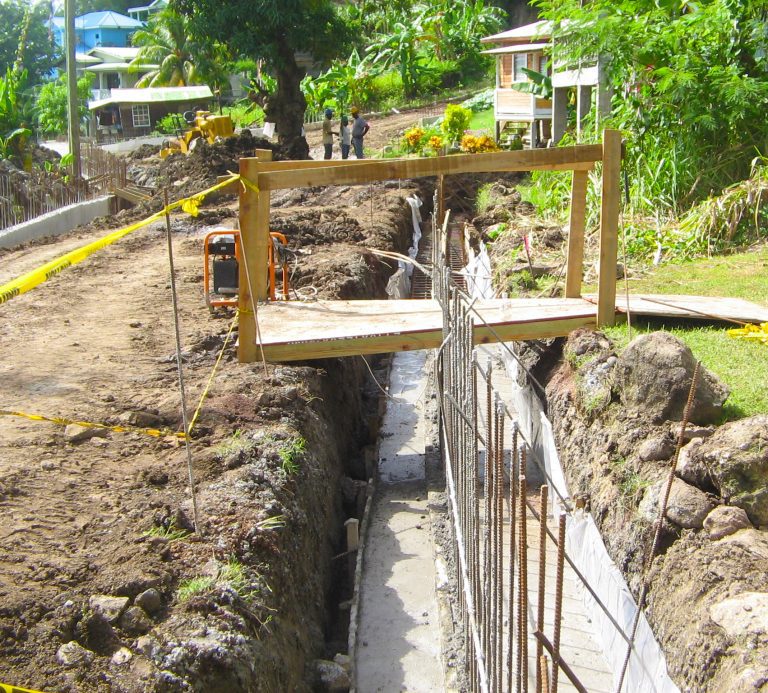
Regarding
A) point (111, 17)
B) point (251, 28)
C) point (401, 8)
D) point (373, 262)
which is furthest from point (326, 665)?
point (111, 17)

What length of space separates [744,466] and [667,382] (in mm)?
1083

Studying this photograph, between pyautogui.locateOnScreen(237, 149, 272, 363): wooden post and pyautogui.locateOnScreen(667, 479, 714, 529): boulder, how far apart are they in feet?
11.4

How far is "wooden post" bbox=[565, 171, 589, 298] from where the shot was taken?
8.11 m

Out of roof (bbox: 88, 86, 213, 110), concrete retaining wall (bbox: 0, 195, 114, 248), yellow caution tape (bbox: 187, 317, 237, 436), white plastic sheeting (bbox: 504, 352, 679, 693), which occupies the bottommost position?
white plastic sheeting (bbox: 504, 352, 679, 693)

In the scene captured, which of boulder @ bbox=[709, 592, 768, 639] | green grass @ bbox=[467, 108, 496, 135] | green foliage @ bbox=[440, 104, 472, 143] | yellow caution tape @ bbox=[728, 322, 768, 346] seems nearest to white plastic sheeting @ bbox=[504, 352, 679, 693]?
boulder @ bbox=[709, 592, 768, 639]

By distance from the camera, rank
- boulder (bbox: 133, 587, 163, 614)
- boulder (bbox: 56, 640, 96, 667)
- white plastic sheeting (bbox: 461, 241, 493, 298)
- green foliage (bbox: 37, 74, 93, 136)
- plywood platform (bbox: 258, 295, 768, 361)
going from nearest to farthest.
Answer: boulder (bbox: 56, 640, 96, 667)
boulder (bbox: 133, 587, 163, 614)
plywood platform (bbox: 258, 295, 768, 361)
white plastic sheeting (bbox: 461, 241, 493, 298)
green foliage (bbox: 37, 74, 93, 136)

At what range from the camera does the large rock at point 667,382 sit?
5566 mm

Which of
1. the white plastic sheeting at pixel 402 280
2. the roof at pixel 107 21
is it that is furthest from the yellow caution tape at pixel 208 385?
the roof at pixel 107 21

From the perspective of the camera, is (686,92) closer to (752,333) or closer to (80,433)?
(752,333)

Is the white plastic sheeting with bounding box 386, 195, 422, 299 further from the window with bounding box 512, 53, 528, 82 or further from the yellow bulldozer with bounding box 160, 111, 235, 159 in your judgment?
the yellow bulldozer with bounding box 160, 111, 235, 159

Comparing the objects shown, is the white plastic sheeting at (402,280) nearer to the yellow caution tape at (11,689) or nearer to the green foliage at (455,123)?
the green foliage at (455,123)

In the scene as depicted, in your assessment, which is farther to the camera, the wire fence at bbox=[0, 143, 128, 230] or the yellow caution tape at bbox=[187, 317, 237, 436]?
the wire fence at bbox=[0, 143, 128, 230]

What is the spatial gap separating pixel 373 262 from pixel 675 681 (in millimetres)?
9399

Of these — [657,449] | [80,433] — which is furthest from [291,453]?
[657,449]
